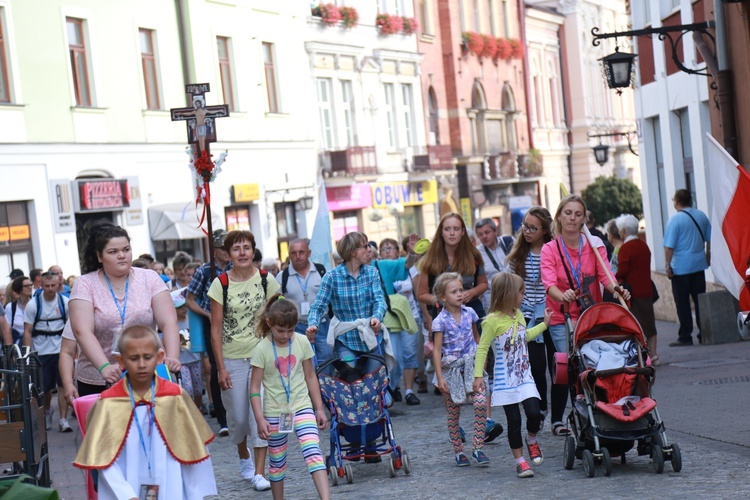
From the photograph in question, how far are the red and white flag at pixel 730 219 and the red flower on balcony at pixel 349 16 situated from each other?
30.8m

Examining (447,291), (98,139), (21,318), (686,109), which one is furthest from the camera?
(98,139)

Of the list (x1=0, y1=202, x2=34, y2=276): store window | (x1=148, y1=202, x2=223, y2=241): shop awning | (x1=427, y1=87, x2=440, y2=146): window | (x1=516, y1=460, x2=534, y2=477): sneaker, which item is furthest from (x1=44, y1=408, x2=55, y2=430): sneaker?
(x1=427, y1=87, x2=440, y2=146): window

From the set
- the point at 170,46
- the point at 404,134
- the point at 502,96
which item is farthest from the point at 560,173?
the point at 170,46

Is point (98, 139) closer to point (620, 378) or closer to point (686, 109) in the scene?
point (686, 109)

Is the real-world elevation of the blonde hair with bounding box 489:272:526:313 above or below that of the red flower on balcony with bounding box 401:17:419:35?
below

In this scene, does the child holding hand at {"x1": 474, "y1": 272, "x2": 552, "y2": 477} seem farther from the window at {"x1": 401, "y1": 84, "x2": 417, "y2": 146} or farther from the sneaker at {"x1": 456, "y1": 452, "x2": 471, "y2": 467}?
the window at {"x1": 401, "y1": 84, "x2": 417, "y2": 146}

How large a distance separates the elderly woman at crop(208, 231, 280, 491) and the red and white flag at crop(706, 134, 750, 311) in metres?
3.18

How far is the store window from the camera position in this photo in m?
26.1

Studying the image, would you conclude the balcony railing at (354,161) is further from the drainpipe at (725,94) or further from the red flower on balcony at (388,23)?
the drainpipe at (725,94)

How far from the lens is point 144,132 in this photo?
30203 mm

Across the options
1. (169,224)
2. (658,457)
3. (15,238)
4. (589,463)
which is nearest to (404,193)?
(169,224)

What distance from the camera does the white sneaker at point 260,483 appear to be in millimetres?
9898

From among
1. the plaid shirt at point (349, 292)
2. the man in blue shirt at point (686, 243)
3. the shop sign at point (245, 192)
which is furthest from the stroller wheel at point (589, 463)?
the shop sign at point (245, 192)

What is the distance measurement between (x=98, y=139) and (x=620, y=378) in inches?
832
